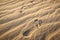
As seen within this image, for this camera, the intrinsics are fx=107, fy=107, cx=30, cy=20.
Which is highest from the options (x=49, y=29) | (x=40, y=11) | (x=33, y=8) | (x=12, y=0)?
(x=12, y=0)

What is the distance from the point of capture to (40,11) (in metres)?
2.47

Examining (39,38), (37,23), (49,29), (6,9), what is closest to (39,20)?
(37,23)

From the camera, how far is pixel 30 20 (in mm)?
2211

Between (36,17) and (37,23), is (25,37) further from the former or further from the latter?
(36,17)

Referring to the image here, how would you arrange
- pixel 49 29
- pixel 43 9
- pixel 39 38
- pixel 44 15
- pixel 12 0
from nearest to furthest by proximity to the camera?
pixel 39 38 < pixel 49 29 < pixel 44 15 < pixel 43 9 < pixel 12 0

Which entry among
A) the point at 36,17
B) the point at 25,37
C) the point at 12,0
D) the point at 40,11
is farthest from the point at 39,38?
the point at 12,0

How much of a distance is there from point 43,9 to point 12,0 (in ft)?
3.14

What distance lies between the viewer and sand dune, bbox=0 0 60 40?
6.25 ft

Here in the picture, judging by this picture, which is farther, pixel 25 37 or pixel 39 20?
pixel 39 20

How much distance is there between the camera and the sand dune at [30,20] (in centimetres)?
190

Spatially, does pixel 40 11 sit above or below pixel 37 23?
above

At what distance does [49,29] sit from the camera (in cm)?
200

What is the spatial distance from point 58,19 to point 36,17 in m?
0.46

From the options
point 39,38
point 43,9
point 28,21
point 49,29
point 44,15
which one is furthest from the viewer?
point 43,9
